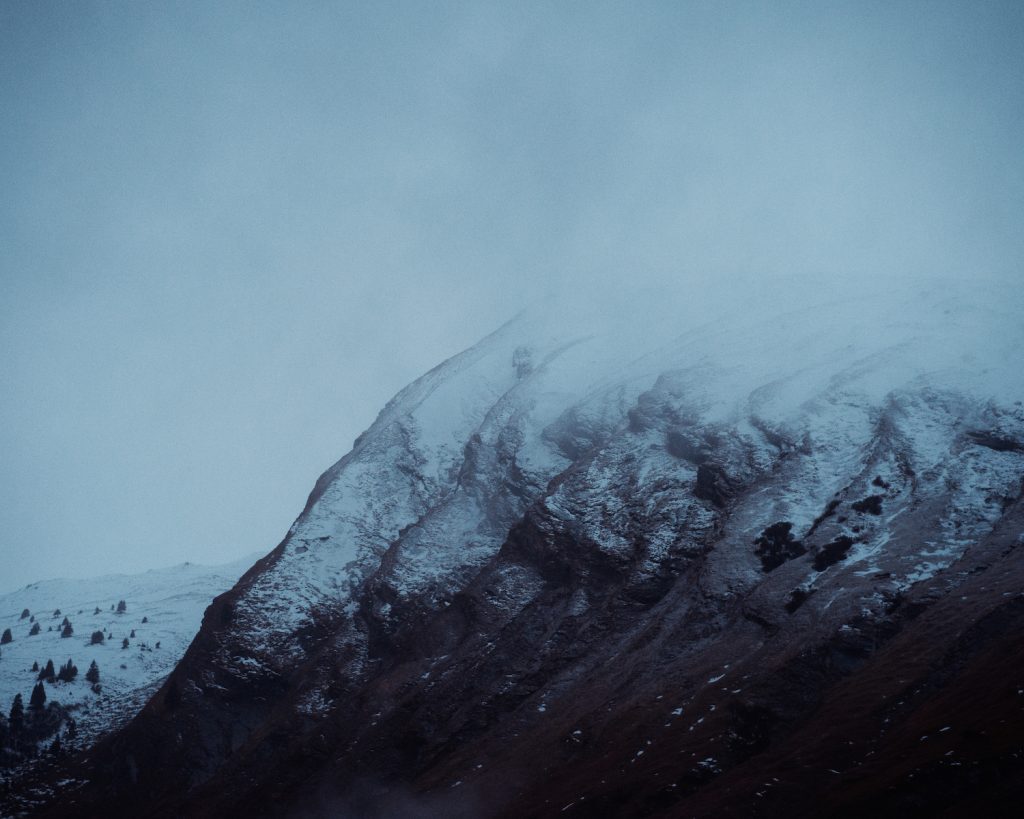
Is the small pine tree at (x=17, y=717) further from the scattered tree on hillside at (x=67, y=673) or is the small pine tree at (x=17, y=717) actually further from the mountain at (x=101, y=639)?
the scattered tree on hillside at (x=67, y=673)

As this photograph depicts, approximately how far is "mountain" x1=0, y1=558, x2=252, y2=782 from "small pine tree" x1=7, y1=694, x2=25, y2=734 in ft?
6.98

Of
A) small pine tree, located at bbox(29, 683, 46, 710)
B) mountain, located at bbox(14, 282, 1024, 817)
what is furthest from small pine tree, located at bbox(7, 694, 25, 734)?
mountain, located at bbox(14, 282, 1024, 817)

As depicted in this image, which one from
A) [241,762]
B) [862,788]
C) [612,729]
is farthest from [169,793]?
[862,788]

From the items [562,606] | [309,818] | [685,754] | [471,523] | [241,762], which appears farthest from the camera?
[471,523]

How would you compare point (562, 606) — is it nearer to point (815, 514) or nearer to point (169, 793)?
point (815, 514)

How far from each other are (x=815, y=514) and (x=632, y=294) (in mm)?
122971

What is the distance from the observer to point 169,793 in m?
68.2

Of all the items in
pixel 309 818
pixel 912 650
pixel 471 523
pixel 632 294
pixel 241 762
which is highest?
pixel 632 294

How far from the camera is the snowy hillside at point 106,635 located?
315 feet

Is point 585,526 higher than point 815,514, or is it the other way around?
point 585,526

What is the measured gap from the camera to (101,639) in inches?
4688

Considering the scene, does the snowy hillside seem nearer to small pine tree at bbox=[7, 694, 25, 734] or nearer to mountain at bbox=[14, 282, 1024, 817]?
small pine tree at bbox=[7, 694, 25, 734]

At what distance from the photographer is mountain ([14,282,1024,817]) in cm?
4000

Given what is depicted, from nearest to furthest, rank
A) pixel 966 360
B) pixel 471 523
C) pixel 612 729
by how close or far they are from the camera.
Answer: pixel 612 729
pixel 966 360
pixel 471 523
